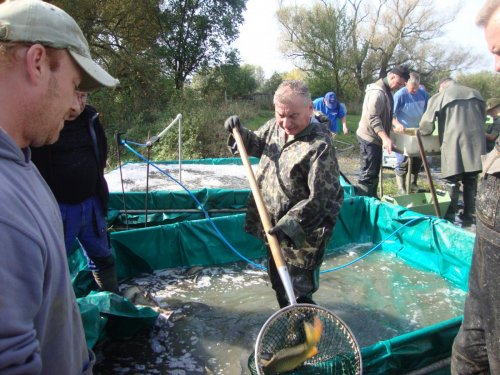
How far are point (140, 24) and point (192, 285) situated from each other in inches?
658

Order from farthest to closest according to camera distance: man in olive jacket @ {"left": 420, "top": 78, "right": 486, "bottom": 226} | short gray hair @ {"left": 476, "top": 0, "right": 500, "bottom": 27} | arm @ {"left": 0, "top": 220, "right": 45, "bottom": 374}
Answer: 1. man in olive jacket @ {"left": 420, "top": 78, "right": 486, "bottom": 226}
2. short gray hair @ {"left": 476, "top": 0, "right": 500, "bottom": 27}
3. arm @ {"left": 0, "top": 220, "right": 45, "bottom": 374}

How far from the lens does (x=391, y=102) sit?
582 centimetres

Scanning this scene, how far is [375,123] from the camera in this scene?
5.51 m

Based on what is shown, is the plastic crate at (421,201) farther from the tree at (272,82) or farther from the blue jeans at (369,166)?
the tree at (272,82)

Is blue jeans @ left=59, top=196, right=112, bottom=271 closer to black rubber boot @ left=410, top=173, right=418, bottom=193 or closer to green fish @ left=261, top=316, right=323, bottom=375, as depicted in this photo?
green fish @ left=261, top=316, right=323, bottom=375

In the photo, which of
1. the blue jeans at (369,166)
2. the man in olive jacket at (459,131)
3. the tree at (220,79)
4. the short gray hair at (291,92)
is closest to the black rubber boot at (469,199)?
the man in olive jacket at (459,131)

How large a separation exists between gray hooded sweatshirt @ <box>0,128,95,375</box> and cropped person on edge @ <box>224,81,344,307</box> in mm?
1522

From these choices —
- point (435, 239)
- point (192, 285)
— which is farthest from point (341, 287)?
point (192, 285)

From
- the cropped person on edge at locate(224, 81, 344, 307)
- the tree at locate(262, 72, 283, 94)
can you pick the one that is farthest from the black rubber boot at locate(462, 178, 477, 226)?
the tree at locate(262, 72, 283, 94)

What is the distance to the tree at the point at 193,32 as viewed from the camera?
18.8 meters

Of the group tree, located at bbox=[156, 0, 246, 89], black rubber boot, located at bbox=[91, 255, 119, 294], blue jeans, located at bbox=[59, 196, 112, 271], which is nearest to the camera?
blue jeans, located at bbox=[59, 196, 112, 271]

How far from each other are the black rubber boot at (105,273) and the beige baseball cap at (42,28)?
2.44 meters

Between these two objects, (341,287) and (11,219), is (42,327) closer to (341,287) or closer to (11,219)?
(11,219)

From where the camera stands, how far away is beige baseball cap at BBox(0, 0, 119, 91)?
33.7 inches
